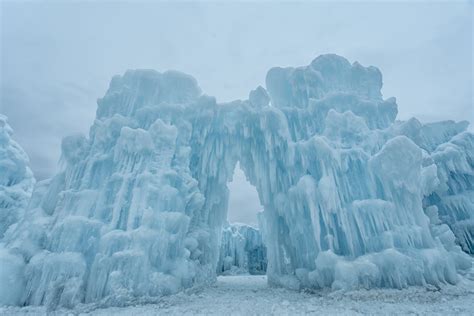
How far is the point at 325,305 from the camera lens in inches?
415

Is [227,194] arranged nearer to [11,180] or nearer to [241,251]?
[241,251]

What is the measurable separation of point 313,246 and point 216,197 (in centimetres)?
793

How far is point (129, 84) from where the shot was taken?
17828mm

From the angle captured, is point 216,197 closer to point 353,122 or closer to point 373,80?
point 353,122

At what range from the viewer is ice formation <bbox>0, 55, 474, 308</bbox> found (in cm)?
1174

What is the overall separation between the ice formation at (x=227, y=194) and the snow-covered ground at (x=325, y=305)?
0.55 metres

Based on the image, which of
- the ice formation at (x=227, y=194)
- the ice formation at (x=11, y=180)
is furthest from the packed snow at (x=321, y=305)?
the ice formation at (x=11, y=180)

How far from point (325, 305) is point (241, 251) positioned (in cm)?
2815

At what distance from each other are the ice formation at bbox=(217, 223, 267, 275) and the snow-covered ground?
24263mm

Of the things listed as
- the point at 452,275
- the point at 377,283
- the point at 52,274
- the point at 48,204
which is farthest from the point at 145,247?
the point at 452,275

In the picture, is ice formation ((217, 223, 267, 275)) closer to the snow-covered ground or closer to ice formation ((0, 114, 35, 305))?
ice formation ((0, 114, 35, 305))

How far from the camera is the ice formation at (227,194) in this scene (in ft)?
38.5

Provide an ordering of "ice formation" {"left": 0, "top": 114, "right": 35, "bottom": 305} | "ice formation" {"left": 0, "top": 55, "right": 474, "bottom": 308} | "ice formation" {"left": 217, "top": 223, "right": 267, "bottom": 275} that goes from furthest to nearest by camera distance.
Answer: "ice formation" {"left": 217, "top": 223, "right": 267, "bottom": 275}, "ice formation" {"left": 0, "top": 114, "right": 35, "bottom": 305}, "ice formation" {"left": 0, "top": 55, "right": 474, "bottom": 308}

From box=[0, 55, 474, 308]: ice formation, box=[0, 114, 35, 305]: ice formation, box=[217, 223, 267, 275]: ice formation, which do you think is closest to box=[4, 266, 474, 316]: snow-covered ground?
box=[0, 55, 474, 308]: ice formation
